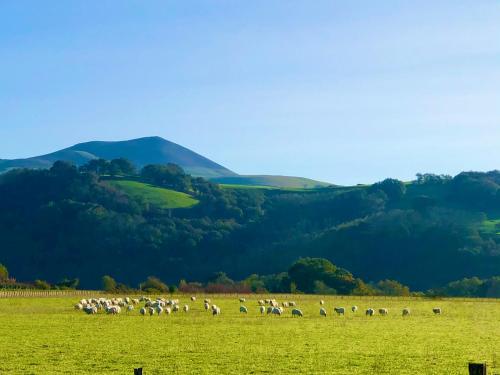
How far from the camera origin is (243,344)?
35.0 m

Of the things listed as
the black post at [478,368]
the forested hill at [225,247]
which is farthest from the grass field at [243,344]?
the forested hill at [225,247]

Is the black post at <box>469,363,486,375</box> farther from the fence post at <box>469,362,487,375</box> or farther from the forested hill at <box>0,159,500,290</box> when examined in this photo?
the forested hill at <box>0,159,500,290</box>

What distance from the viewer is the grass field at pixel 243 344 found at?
93.0 ft

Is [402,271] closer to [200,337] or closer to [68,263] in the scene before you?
[68,263]

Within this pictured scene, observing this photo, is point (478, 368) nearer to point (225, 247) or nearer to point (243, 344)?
point (243, 344)

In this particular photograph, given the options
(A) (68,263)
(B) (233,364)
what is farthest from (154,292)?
(A) (68,263)

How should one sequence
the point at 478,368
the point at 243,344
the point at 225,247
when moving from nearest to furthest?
1. the point at 478,368
2. the point at 243,344
3. the point at 225,247

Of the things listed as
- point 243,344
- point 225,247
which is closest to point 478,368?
point 243,344

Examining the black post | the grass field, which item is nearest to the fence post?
the black post

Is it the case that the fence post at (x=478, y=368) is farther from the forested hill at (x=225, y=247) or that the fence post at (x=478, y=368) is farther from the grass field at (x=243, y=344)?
the forested hill at (x=225, y=247)

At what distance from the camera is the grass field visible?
28.3 meters

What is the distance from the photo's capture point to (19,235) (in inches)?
7677

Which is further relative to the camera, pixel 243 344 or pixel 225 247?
pixel 225 247

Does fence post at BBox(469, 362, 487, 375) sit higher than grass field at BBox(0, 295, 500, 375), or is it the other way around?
fence post at BBox(469, 362, 487, 375)
